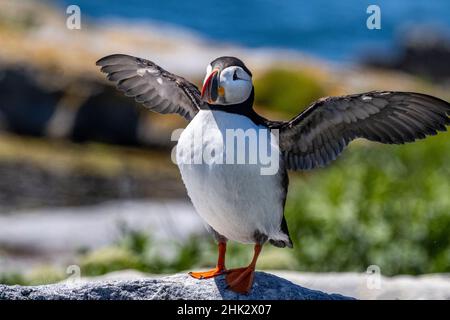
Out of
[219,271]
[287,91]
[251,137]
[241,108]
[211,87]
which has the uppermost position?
[287,91]

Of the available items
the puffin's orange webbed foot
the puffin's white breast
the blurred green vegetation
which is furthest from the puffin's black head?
the blurred green vegetation

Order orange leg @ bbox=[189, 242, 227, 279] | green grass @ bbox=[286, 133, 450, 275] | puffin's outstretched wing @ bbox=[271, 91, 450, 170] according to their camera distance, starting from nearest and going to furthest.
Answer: puffin's outstretched wing @ bbox=[271, 91, 450, 170], orange leg @ bbox=[189, 242, 227, 279], green grass @ bbox=[286, 133, 450, 275]

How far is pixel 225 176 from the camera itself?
6.23 meters

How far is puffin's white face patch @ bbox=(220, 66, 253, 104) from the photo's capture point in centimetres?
620

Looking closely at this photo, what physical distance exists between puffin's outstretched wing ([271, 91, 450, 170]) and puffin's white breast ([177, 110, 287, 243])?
344 millimetres

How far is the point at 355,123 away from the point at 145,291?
5.89ft

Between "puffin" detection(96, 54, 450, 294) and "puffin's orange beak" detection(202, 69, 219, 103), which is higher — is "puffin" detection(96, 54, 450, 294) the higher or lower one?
the lower one

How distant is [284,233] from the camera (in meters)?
6.83

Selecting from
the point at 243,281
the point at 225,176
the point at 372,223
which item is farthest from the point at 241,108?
the point at 372,223

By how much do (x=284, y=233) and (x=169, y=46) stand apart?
66.8 feet

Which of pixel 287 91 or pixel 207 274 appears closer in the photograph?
pixel 207 274

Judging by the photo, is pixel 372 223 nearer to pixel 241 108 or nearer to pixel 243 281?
pixel 243 281

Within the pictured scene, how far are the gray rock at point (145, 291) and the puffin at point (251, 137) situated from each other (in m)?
0.10

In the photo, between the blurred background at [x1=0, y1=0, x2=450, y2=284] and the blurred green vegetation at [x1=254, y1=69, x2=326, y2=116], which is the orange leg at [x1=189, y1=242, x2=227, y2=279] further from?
the blurred green vegetation at [x1=254, y1=69, x2=326, y2=116]
